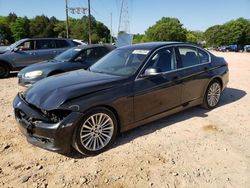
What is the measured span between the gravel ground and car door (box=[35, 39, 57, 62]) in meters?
7.32

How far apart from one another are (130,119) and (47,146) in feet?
4.47

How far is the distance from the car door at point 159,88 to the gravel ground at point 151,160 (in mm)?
439

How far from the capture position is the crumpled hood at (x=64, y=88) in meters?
3.84

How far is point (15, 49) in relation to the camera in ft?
39.4

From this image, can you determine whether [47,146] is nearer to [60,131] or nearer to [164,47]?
[60,131]

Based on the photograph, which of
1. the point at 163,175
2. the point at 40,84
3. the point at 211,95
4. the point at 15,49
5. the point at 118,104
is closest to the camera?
the point at 163,175

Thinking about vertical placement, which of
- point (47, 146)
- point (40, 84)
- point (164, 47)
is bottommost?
point (47, 146)

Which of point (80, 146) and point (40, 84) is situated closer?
point (80, 146)

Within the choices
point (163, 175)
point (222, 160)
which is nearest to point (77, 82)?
point (163, 175)

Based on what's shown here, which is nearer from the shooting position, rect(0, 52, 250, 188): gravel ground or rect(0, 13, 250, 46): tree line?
rect(0, 52, 250, 188): gravel ground

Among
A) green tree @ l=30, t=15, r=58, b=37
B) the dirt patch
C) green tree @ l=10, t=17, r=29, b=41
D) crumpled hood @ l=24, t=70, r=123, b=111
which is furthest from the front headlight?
green tree @ l=30, t=15, r=58, b=37

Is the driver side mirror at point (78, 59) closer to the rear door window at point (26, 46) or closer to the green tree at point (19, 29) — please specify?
the rear door window at point (26, 46)

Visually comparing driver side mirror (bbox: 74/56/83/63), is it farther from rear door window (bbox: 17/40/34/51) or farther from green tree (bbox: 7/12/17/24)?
green tree (bbox: 7/12/17/24)

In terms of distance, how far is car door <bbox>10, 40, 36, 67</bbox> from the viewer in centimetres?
1191
